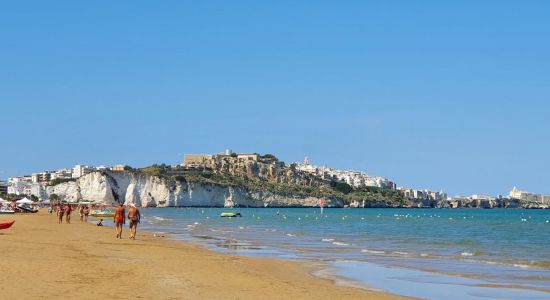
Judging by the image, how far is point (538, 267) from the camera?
2548 cm

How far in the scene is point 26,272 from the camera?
591 inches

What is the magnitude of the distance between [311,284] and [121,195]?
171660 millimetres

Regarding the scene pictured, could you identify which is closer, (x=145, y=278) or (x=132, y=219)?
(x=145, y=278)

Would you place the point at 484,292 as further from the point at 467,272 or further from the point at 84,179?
the point at 84,179

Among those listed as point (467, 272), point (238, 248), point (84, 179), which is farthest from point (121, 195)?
point (467, 272)

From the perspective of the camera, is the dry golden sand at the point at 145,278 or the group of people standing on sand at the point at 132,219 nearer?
the dry golden sand at the point at 145,278

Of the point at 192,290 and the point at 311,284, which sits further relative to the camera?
the point at 311,284

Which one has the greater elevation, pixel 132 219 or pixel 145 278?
pixel 132 219

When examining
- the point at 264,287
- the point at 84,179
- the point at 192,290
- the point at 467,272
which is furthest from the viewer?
the point at 84,179

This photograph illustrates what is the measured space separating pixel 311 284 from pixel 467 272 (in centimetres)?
741

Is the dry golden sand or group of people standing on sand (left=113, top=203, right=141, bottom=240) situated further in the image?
group of people standing on sand (left=113, top=203, right=141, bottom=240)

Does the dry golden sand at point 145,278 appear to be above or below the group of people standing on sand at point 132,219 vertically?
below

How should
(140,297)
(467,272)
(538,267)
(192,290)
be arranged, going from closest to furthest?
(140,297)
(192,290)
(467,272)
(538,267)

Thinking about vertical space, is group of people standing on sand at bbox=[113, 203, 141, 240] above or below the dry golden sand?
above
